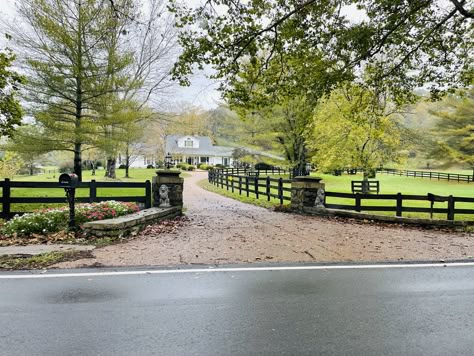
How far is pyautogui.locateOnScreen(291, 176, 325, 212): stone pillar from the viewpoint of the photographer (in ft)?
37.3

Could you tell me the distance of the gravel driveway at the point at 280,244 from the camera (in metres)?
5.81

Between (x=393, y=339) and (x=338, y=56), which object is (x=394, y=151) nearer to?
(x=338, y=56)

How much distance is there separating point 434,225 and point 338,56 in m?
5.80

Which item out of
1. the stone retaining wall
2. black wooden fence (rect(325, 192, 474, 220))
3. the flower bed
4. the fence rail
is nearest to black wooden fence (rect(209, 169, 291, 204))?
black wooden fence (rect(325, 192, 474, 220))

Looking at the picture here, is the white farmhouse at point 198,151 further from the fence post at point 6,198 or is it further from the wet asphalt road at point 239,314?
the wet asphalt road at point 239,314

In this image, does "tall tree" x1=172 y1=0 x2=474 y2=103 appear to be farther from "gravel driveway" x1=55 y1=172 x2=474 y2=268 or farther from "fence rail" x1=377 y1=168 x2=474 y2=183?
"fence rail" x1=377 y1=168 x2=474 y2=183

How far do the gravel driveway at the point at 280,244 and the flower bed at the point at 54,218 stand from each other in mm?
1448

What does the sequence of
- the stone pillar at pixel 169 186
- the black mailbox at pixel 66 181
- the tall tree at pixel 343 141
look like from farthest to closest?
the tall tree at pixel 343 141, the stone pillar at pixel 169 186, the black mailbox at pixel 66 181

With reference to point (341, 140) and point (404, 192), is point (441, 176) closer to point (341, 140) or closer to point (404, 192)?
point (404, 192)

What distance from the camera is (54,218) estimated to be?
762 cm

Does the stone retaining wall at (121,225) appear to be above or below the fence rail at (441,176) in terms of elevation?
below

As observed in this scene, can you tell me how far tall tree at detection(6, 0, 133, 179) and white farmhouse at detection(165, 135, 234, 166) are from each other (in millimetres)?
41327

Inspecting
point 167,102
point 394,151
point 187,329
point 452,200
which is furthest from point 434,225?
point 167,102

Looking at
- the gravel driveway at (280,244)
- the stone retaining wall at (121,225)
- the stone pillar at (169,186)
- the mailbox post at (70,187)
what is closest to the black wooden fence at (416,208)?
the gravel driveway at (280,244)
